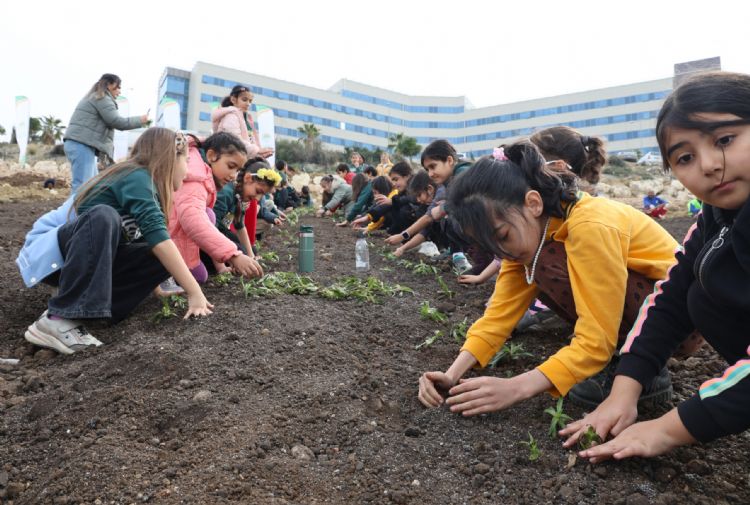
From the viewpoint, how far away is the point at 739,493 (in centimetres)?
160

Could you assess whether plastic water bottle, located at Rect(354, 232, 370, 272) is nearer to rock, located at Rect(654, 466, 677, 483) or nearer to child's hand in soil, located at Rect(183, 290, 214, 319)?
child's hand in soil, located at Rect(183, 290, 214, 319)

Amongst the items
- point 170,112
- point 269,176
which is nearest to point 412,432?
point 269,176

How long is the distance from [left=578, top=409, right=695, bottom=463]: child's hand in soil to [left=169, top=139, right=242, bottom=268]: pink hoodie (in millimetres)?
2568

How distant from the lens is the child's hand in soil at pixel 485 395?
6.23ft

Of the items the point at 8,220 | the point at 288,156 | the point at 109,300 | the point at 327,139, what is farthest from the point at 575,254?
the point at 327,139

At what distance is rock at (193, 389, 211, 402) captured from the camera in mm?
2223

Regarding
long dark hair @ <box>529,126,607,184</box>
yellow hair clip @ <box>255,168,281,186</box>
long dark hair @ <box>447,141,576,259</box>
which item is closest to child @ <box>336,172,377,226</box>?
yellow hair clip @ <box>255,168,281,186</box>

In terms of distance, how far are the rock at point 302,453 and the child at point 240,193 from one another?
10.2 feet

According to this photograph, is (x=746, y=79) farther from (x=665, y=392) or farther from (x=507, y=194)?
(x=665, y=392)

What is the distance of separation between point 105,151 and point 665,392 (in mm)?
6110

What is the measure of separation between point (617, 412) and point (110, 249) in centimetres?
266

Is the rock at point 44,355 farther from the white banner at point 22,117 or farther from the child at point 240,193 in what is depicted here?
the white banner at point 22,117

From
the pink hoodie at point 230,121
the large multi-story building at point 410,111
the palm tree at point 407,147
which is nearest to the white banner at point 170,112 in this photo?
the pink hoodie at point 230,121

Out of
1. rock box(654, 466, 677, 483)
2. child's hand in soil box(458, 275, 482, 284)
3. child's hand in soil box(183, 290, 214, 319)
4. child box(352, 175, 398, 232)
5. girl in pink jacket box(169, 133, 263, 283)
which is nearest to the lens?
rock box(654, 466, 677, 483)
